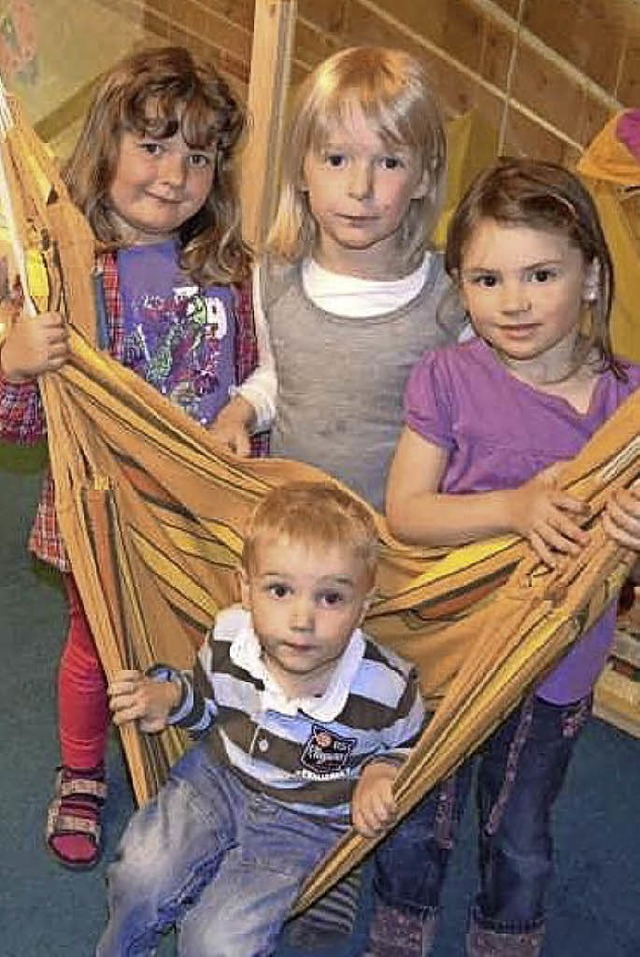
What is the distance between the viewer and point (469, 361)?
1.48 m

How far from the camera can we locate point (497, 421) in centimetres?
145

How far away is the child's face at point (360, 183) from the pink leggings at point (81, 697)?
0.54 m

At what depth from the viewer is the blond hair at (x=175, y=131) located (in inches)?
64.0

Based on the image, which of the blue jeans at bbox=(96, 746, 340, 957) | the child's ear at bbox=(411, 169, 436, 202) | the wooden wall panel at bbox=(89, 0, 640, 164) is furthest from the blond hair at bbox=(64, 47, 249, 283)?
the wooden wall panel at bbox=(89, 0, 640, 164)

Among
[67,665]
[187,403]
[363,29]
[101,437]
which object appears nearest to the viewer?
[101,437]

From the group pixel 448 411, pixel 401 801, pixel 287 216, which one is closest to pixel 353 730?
pixel 401 801

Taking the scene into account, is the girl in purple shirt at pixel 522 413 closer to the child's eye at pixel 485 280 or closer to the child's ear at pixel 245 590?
the child's eye at pixel 485 280

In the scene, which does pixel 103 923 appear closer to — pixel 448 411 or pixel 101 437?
pixel 101 437

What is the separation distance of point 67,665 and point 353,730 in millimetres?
500

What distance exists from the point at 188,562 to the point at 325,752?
0.29 meters

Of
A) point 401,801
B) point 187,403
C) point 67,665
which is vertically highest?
point 187,403

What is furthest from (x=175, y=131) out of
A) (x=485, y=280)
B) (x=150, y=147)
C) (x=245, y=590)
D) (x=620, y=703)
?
(x=620, y=703)

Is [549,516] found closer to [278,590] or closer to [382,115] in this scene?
[278,590]

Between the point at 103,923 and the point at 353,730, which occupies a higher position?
the point at 353,730
